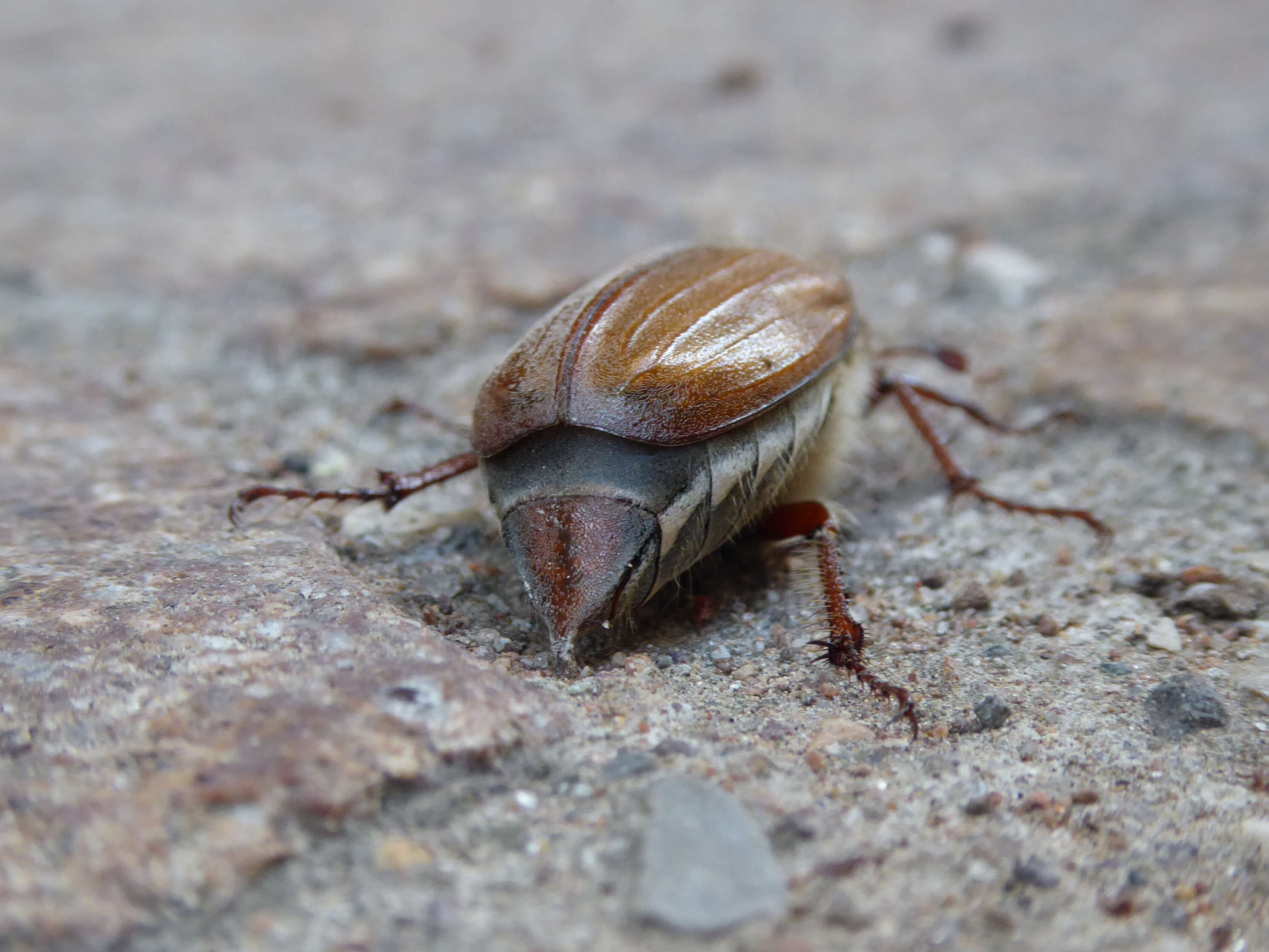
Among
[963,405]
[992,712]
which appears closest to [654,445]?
[992,712]

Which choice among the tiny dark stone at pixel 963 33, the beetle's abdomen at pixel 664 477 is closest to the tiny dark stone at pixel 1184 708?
the beetle's abdomen at pixel 664 477

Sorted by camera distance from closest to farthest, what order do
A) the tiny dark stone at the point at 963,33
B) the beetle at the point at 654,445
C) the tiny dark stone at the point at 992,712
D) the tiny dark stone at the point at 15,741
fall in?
the tiny dark stone at the point at 15,741
the tiny dark stone at the point at 992,712
the beetle at the point at 654,445
the tiny dark stone at the point at 963,33

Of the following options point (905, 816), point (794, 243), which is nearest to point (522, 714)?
point (905, 816)

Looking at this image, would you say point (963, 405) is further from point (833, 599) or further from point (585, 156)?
point (585, 156)

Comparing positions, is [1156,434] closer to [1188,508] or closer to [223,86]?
[1188,508]

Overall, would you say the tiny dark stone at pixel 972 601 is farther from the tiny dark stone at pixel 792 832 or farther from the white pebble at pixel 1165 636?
the tiny dark stone at pixel 792 832

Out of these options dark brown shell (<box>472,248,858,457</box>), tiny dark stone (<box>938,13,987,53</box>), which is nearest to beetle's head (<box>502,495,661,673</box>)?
dark brown shell (<box>472,248,858,457</box>)
